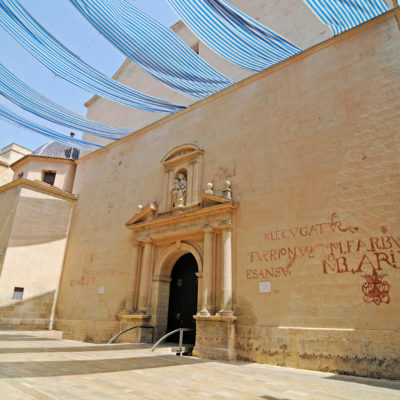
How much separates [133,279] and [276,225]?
192 inches

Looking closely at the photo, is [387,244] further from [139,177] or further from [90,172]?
[90,172]

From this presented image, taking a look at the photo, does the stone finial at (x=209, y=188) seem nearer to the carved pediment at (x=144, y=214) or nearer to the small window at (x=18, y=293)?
the carved pediment at (x=144, y=214)

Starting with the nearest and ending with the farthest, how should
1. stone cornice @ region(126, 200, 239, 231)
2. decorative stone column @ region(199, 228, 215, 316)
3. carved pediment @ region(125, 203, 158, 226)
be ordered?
decorative stone column @ region(199, 228, 215, 316)
stone cornice @ region(126, 200, 239, 231)
carved pediment @ region(125, 203, 158, 226)

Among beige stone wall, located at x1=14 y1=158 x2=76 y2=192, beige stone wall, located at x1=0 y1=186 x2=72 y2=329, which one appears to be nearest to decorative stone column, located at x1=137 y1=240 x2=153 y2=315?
beige stone wall, located at x1=0 y1=186 x2=72 y2=329

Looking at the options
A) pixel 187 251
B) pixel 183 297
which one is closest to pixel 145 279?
pixel 183 297

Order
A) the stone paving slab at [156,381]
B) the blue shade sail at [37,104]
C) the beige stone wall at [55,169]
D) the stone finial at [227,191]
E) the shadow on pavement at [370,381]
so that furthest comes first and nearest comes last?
the beige stone wall at [55,169] < the blue shade sail at [37,104] < the stone finial at [227,191] < the shadow on pavement at [370,381] < the stone paving slab at [156,381]

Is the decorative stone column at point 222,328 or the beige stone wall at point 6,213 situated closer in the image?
the decorative stone column at point 222,328

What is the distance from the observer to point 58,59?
334 inches

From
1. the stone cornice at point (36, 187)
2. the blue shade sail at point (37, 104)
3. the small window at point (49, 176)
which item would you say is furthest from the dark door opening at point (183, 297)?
the small window at point (49, 176)

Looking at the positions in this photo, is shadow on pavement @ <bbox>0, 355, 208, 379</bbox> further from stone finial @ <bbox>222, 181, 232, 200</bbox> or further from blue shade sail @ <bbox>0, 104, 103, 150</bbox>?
blue shade sail @ <bbox>0, 104, 103, 150</bbox>

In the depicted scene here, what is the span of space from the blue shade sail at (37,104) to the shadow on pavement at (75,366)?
727cm

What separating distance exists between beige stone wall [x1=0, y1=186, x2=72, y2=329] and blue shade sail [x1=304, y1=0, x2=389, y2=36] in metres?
11.4

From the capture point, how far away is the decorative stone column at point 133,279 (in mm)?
9672

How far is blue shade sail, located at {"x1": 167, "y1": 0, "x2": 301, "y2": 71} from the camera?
6.99m
